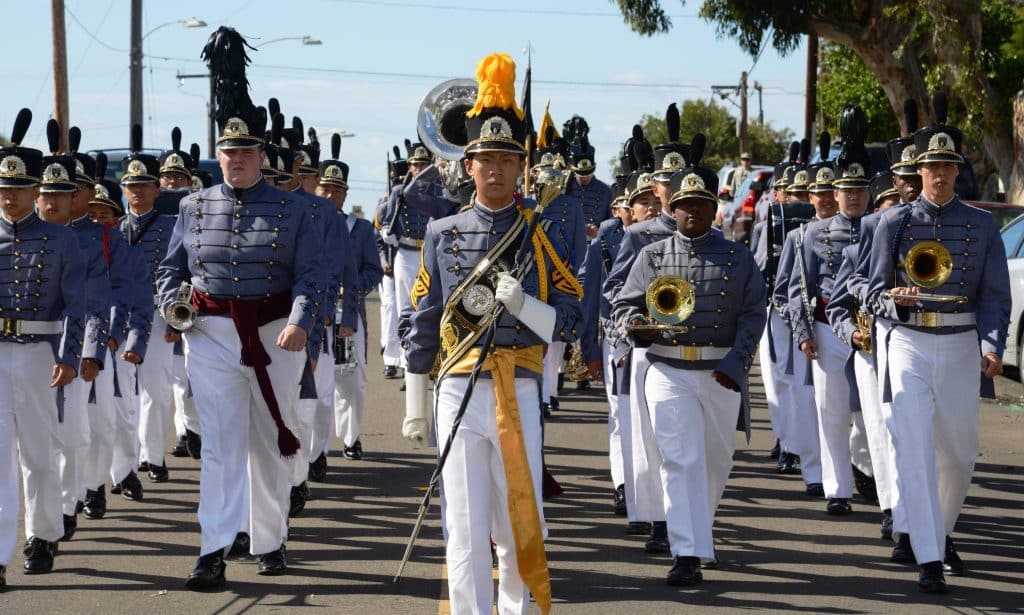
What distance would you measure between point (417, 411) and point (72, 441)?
9.12 ft

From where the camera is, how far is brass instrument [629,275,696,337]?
30.3 feet

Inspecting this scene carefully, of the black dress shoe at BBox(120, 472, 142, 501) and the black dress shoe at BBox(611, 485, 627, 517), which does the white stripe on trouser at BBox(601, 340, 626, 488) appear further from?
the black dress shoe at BBox(120, 472, 142, 501)

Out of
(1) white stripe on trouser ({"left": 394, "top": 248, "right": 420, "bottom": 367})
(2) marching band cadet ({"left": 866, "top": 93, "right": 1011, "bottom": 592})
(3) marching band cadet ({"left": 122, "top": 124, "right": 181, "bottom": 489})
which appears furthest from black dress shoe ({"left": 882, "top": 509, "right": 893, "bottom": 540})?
(1) white stripe on trouser ({"left": 394, "top": 248, "right": 420, "bottom": 367})

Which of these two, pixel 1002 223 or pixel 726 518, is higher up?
pixel 1002 223

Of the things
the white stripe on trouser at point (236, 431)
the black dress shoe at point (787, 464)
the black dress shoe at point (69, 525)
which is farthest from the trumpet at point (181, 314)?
the black dress shoe at point (787, 464)

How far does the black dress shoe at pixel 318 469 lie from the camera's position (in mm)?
12969

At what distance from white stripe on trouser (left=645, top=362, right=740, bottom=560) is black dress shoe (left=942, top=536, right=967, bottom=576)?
132cm

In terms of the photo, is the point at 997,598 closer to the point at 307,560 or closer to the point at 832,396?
the point at 832,396

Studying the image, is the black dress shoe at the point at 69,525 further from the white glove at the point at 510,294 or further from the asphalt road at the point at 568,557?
the white glove at the point at 510,294

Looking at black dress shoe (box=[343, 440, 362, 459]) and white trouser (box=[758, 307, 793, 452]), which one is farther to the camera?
black dress shoe (box=[343, 440, 362, 459])

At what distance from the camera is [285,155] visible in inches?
492

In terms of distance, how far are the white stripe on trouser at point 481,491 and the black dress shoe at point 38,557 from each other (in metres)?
2.97

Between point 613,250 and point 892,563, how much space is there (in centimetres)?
324

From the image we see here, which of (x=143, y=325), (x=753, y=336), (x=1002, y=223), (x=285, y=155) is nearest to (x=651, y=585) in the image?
(x=753, y=336)
